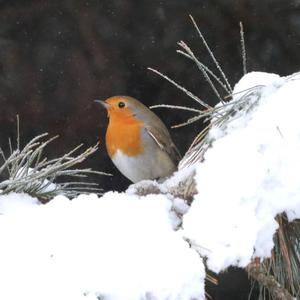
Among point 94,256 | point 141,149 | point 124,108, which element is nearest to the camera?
point 94,256

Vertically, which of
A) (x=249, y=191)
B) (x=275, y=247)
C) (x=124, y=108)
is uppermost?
(x=249, y=191)

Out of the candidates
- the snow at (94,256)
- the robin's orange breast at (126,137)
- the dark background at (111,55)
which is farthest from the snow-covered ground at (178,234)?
the dark background at (111,55)

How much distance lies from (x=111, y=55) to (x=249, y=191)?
2.47 meters

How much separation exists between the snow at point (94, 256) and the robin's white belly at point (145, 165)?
3.91 feet

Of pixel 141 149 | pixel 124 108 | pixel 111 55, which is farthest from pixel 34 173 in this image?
pixel 111 55

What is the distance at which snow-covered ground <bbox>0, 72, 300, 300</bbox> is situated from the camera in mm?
823

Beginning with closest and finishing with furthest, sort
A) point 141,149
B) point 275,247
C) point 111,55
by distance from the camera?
point 275,247 → point 141,149 → point 111,55

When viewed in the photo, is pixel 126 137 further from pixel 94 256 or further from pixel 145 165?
pixel 94 256

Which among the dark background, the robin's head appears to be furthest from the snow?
the dark background

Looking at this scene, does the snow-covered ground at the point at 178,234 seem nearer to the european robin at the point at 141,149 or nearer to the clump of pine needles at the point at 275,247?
the clump of pine needles at the point at 275,247

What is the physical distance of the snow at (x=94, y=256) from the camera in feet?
2.68

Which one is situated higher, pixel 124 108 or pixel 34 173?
pixel 34 173

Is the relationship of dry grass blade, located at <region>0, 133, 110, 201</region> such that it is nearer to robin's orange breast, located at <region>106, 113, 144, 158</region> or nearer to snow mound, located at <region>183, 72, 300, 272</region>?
snow mound, located at <region>183, 72, 300, 272</region>

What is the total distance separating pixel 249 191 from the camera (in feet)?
2.80
